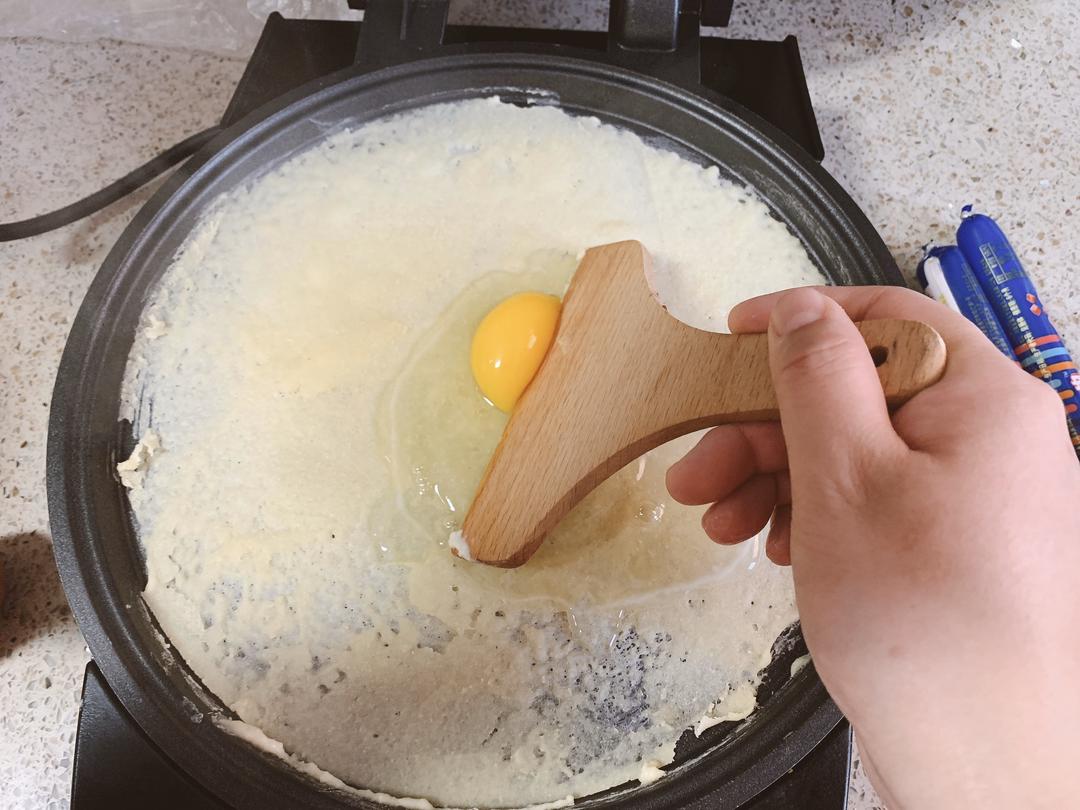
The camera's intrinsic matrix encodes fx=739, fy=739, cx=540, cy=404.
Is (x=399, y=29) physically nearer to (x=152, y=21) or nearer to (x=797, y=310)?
(x=152, y=21)

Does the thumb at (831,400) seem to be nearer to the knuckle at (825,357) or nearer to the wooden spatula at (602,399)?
the knuckle at (825,357)

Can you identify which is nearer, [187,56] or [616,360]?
[616,360]

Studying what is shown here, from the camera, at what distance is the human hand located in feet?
1.76

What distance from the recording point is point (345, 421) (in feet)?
→ 3.06

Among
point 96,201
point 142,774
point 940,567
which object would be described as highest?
point 940,567

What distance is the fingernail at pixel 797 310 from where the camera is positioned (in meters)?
0.60

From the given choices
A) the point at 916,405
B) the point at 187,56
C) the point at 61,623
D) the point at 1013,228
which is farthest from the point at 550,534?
the point at 187,56

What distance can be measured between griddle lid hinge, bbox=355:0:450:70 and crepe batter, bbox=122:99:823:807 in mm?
99

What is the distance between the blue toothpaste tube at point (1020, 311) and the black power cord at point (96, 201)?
3.76 ft

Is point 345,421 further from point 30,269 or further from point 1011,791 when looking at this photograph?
point 1011,791

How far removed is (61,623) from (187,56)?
936 millimetres

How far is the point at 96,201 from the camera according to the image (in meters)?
1.13

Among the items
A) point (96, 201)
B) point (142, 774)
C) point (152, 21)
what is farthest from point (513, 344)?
point (152, 21)

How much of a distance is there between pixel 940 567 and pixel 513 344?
51 cm
